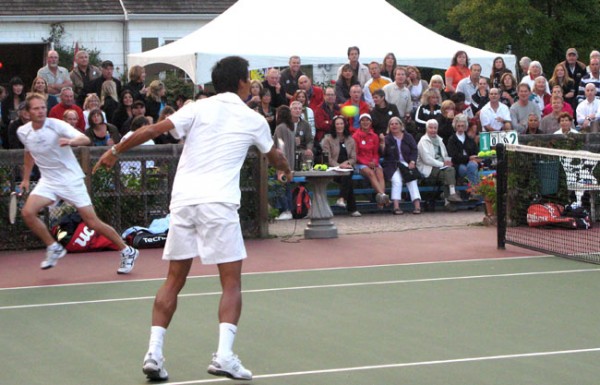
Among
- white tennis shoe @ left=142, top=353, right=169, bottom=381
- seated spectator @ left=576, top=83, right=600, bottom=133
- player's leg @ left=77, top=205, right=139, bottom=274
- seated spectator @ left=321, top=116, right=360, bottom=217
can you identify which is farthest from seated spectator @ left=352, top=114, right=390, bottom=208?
white tennis shoe @ left=142, top=353, right=169, bottom=381

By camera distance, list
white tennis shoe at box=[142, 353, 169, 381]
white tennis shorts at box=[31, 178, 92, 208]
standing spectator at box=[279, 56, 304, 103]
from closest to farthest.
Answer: white tennis shoe at box=[142, 353, 169, 381] → white tennis shorts at box=[31, 178, 92, 208] → standing spectator at box=[279, 56, 304, 103]

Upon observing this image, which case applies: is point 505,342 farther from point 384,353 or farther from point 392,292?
point 392,292

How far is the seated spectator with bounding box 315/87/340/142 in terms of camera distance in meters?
18.6

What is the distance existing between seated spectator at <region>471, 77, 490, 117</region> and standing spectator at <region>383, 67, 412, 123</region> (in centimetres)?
121

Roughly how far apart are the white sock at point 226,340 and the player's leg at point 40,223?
5.65 meters

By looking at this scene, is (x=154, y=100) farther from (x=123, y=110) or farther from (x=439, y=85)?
(x=439, y=85)

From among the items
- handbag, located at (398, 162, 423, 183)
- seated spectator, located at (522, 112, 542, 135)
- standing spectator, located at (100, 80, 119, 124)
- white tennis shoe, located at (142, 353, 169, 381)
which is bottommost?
white tennis shoe, located at (142, 353, 169, 381)

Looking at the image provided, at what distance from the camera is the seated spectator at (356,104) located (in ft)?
62.1

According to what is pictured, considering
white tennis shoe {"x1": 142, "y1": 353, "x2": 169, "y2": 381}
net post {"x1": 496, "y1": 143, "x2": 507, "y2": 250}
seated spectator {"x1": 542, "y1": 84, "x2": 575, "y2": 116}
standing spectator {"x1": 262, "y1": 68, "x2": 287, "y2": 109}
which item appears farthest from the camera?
seated spectator {"x1": 542, "y1": 84, "x2": 575, "y2": 116}

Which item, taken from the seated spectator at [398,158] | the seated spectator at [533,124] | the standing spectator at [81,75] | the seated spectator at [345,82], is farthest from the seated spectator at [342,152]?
the standing spectator at [81,75]

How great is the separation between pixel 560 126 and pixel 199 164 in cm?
1209

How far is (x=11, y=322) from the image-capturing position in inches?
395

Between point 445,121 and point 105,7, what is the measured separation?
1865 centimetres

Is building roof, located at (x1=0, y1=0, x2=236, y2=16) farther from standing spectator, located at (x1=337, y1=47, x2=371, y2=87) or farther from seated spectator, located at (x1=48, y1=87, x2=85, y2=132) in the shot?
seated spectator, located at (x1=48, y1=87, x2=85, y2=132)
